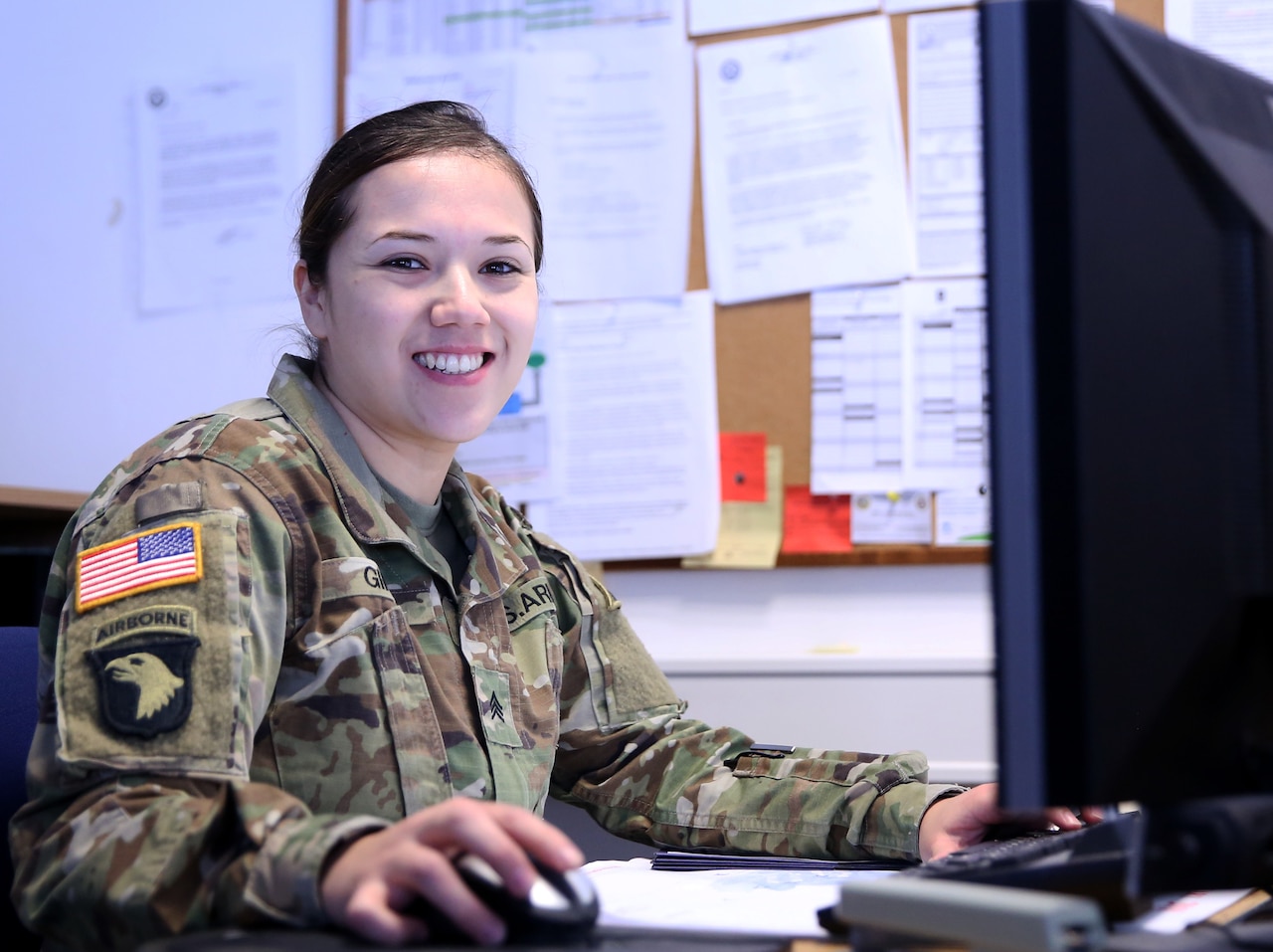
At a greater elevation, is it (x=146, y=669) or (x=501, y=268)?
(x=501, y=268)

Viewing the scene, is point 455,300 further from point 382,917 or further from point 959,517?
point 959,517

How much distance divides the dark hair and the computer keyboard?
788 millimetres

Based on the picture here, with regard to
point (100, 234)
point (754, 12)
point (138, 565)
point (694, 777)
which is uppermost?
point (754, 12)

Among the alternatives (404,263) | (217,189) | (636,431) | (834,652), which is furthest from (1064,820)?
(217,189)

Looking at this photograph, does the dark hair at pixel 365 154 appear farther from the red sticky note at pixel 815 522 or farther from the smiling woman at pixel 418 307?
the red sticky note at pixel 815 522

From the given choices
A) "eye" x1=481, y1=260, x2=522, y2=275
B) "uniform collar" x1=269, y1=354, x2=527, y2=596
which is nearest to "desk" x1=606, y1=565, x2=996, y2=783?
"uniform collar" x1=269, y1=354, x2=527, y2=596

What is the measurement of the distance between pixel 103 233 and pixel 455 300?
1464 millimetres

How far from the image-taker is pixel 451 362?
1154 millimetres

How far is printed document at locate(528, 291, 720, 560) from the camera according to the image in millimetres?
2016

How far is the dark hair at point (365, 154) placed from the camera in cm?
114

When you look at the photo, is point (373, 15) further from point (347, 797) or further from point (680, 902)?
point (680, 902)

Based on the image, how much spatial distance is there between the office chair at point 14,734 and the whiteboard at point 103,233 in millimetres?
1256

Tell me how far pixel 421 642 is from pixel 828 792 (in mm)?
352

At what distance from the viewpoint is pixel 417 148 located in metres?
1.15
